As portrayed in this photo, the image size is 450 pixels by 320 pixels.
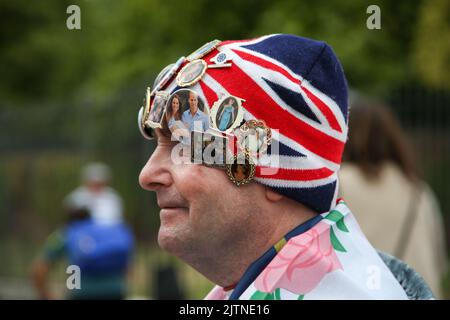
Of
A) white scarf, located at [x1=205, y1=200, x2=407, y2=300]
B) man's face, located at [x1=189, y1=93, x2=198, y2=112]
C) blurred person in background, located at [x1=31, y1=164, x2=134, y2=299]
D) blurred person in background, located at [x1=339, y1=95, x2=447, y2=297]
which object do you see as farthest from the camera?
blurred person in background, located at [x1=31, y1=164, x2=134, y2=299]

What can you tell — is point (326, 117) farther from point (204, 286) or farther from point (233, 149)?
point (204, 286)

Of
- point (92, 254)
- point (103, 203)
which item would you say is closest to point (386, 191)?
point (92, 254)

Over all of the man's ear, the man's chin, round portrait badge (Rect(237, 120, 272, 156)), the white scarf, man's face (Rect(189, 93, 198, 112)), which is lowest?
the white scarf

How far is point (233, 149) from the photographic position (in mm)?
2064

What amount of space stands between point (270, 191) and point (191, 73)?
375 millimetres

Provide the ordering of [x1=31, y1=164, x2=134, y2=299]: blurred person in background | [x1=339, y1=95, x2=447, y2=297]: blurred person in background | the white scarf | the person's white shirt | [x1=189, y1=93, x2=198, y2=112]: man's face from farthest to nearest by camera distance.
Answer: the person's white shirt, [x1=31, y1=164, x2=134, y2=299]: blurred person in background, [x1=339, y1=95, x2=447, y2=297]: blurred person in background, [x1=189, y1=93, x2=198, y2=112]: man's face, the white scarf

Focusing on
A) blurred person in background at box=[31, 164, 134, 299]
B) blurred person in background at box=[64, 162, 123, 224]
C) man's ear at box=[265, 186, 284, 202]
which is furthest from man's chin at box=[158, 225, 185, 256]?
blurred person in background at box=[64, 162, 123, 224]

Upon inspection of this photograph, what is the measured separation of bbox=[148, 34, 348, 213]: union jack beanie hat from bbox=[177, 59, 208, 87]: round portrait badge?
0.04 ft

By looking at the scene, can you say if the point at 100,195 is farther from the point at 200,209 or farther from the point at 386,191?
the point at 200,209

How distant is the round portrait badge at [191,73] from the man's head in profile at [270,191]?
0.01 m

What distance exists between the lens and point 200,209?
203 centimetres

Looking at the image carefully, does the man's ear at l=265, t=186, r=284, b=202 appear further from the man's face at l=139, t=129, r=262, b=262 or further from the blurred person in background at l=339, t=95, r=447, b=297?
the blurred person in background at l=339, t=95, r=447, b=297

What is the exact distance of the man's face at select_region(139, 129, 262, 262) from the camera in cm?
203
